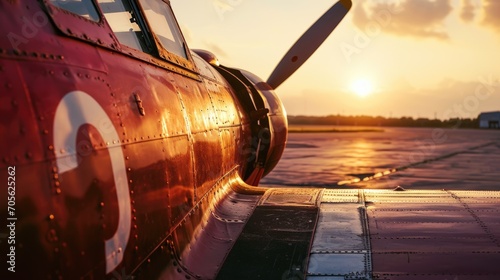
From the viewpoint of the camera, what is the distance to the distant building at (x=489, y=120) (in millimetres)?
120831

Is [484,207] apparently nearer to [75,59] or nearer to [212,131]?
[212,131]

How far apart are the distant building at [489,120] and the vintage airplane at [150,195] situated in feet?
415

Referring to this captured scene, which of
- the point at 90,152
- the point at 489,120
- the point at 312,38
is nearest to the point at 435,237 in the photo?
the point at 90,152

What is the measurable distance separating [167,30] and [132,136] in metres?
2.37

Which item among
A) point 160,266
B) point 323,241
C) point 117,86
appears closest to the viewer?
point 117,86

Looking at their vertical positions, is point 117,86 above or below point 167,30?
below

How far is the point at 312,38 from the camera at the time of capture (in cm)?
1095

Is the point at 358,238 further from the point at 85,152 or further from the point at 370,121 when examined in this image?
the point at 370,121

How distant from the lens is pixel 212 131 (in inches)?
215

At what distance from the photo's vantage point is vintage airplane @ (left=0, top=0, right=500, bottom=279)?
217 cm

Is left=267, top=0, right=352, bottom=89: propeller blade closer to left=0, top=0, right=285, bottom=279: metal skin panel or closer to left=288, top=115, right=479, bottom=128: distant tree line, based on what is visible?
left=0, top=0, right=285, bottom=279: metal skin panel

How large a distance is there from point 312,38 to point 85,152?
8964 mm

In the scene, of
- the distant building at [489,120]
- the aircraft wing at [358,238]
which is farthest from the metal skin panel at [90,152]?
the distant building at [489,120]

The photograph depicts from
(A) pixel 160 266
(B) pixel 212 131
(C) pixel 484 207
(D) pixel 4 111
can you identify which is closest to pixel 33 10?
(D) pixel 4 111
